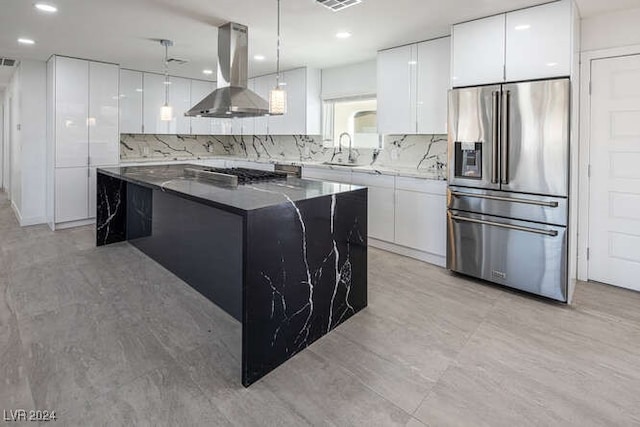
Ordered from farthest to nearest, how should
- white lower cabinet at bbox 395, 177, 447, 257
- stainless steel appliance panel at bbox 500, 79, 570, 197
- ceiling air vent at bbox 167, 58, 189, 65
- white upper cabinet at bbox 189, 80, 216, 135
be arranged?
white upper cabinet at bbox 189, 80, 216, 135
ceiling air vent at bbox 167, 58, 189, 65
white lower cabinet at bbox 395, 177, 447, 257
stainless steel appliance panel at bbox 500, 79, 570, 197

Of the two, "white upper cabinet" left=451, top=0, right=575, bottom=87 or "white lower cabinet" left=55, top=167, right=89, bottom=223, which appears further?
"white lower cabinet" left=55, top=167, right=89, bottom=223

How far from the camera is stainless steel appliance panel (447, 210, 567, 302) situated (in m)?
2.95

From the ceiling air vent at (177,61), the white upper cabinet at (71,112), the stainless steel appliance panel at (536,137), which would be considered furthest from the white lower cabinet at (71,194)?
the stainless steel appliance panel at (536,137)

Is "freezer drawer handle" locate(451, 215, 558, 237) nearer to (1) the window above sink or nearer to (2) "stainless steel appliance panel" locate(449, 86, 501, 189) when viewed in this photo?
(2) "stainless steel appliance panel" locate(449, 86, 501, 189)

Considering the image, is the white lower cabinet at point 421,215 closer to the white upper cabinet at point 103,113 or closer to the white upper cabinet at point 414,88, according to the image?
the white upper cabinet at point 414,88

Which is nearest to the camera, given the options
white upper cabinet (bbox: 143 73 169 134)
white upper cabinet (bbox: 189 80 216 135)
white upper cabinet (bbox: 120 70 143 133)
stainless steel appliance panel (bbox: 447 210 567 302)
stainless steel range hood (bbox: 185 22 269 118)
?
stainless steel appliance panel (bbox: 447 210 567 302)

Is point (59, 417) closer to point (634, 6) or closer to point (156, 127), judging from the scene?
point (634, 6)

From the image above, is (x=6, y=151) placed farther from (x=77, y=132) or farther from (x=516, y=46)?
(x=516, y=46)

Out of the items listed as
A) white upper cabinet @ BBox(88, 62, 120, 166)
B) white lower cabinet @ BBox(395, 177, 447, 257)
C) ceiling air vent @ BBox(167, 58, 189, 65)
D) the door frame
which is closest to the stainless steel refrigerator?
white lower cabinet @ BBox(395, 177, 447, 257)

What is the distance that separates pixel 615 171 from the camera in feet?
10.7

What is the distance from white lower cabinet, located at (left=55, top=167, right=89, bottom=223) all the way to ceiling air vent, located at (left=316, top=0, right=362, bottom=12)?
4295mm

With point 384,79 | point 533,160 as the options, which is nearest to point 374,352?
point 533,160

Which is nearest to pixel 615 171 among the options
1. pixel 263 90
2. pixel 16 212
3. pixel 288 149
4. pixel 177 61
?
pixel 288 149

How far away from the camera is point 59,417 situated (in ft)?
5.55
